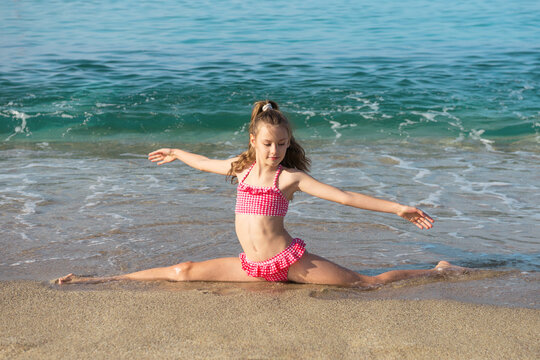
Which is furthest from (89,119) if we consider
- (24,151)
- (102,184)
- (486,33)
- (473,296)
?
(486,33)

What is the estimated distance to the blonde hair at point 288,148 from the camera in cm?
391

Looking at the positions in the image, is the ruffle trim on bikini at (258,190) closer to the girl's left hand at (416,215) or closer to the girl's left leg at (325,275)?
the girl's left leg at (325,275)

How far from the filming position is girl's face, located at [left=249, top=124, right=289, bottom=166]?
390cm

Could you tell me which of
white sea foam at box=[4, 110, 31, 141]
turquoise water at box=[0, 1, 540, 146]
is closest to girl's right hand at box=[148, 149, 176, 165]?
turquoise water at box=[0, 1, 540, 146]

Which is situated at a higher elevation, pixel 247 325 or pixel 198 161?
pixel 198 161

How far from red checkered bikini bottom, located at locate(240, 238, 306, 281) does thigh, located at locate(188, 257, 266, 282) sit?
0.08m

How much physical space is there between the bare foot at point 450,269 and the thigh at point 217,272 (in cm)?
117

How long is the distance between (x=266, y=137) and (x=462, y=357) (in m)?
1.71

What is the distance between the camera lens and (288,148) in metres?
4.15

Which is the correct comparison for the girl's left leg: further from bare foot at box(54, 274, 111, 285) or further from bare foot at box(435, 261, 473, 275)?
bare foot at box(54, 274, 111, 285)

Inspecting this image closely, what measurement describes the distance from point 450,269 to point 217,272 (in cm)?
152

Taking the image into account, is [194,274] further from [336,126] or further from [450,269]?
[336,126]

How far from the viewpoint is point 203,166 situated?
4.43m

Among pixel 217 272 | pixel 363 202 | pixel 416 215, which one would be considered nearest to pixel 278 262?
pixel 217 272
